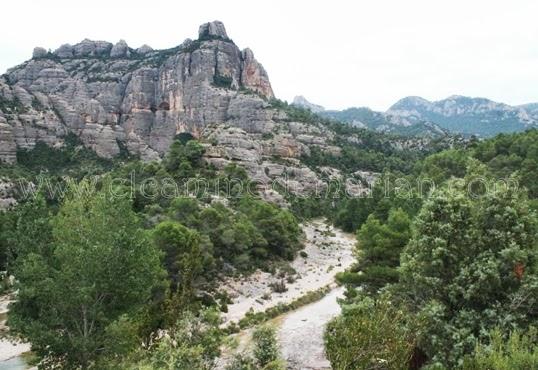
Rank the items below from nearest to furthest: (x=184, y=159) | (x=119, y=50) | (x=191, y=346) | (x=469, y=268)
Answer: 1. (x=191, y=346)
2. (x=469, y=268)
3. (x=184, y=159)
4. (x=119, y=50)

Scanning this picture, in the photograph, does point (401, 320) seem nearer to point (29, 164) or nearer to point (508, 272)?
point (508, 272)

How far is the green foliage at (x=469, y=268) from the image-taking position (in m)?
20.2

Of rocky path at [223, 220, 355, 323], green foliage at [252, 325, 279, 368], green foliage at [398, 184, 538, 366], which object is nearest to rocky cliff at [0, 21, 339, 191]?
rocky path at [223, 220, 355, 323]

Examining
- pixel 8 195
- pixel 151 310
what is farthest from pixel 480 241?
pixel 8 195

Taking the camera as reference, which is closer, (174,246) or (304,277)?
(174,246)

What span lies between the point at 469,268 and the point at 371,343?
5.52 metres

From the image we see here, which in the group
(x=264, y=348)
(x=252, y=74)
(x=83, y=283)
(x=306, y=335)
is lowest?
(x=306, y=335)

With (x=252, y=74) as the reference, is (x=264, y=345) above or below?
below

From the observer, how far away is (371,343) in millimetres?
19641

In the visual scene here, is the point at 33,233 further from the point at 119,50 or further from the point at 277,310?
the point at 119,50

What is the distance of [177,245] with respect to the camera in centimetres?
4619

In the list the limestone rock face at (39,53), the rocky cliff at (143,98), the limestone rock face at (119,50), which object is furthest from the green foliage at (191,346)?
the limestone rock face at (39,53)

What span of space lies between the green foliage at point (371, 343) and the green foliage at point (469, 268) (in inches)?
57.0

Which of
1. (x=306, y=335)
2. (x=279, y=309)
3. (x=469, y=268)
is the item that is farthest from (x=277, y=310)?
(x=469, y=268)
